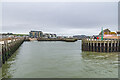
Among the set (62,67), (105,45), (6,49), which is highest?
(105,45)

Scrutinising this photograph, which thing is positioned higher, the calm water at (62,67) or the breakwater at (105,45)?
the breakwater at (105,45)

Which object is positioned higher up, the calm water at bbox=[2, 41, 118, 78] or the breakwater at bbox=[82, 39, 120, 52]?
the breakwater at bbox=[82, 39, 120, 52]

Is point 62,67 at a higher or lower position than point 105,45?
lower

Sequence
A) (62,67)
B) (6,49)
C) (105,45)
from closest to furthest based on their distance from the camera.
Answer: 1. (62,67)
2. (6,49)
3. (105,45)

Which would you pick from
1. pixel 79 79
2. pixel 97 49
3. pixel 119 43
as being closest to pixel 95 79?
pixel 79 79

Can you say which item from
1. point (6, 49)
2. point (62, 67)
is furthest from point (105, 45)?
point (6, 49)

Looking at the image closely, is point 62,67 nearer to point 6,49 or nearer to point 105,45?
point 6,49

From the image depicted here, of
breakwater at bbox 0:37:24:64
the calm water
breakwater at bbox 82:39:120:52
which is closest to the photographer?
the calm water

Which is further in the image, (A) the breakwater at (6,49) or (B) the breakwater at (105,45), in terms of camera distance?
(B) the breakwater at (105,45)

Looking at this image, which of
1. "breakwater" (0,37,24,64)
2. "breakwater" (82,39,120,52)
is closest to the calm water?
"breakwater" (0,37,24,64)

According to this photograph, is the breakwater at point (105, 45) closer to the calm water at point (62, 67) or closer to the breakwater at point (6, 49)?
the calm water at point (62, 67)

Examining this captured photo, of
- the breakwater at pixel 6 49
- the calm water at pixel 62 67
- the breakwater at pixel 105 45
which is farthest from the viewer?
the breakwater at pixel 105 45

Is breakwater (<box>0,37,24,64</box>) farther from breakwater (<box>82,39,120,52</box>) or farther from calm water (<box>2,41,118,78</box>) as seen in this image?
breakwater (<box>82,39,120,52</box>)

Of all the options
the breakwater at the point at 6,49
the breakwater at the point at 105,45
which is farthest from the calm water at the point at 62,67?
the breakwater at the point at 105,45
